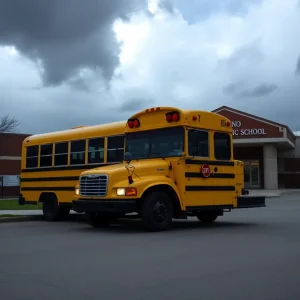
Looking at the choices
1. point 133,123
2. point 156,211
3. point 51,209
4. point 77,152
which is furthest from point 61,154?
point 156,211

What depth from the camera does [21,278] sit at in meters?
6.93

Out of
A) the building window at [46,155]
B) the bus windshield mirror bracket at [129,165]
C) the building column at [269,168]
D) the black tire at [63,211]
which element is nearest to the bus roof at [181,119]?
the bus windshield mirror bracket at [129,165]

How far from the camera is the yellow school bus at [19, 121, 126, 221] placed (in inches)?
577

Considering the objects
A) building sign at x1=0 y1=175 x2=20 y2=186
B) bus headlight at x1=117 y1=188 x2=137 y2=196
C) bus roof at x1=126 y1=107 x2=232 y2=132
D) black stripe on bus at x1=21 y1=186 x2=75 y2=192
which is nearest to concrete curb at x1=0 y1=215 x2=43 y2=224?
black stripe on bus at x1=21 y1=186 x2=75 y2=192

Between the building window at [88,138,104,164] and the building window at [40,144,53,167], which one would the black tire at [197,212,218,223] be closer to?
the building window at [88,138,104,164]

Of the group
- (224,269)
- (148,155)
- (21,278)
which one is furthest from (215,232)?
(21,278)

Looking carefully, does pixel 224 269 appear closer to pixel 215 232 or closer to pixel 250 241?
pixel 250 241

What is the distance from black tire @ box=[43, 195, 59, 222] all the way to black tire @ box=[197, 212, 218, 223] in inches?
188

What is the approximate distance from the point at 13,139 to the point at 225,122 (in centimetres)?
2954

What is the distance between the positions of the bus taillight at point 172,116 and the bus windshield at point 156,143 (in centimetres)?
23

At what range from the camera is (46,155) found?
1666cm

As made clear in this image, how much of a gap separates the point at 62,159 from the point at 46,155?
0.93 meters

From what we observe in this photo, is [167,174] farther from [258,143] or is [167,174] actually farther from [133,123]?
[258,143]

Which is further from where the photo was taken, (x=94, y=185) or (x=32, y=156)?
(x=32, y=156)
